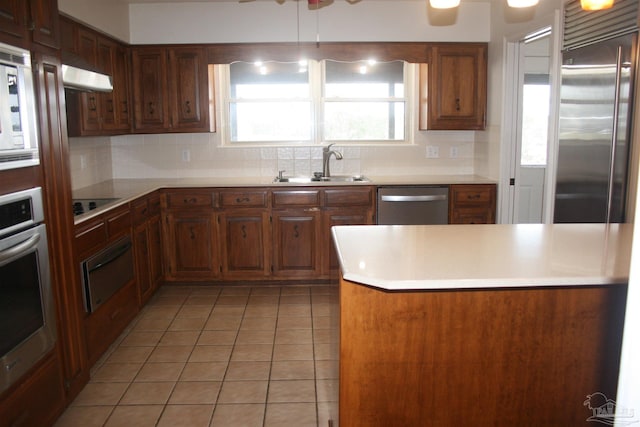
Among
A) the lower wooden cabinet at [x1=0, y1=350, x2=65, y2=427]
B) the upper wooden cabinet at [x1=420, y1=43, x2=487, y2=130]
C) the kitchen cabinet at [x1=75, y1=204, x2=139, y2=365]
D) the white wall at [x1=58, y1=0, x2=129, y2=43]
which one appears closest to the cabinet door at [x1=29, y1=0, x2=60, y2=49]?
the kitchen cabinet at [x1=75, y1=204, x2=139, y2=365]

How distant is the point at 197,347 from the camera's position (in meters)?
3.34

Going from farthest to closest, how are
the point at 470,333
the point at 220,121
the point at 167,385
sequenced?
the point at 220,121 → the point at 167,385 → the point at 470,333

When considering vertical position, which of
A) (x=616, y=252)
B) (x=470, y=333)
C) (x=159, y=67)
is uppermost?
(x=159, y=67)

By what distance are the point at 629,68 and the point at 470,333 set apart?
1.74 metres

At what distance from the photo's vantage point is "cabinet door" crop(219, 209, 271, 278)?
443 centimetres

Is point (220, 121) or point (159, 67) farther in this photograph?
point (220, 121)

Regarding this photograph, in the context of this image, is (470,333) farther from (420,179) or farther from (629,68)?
(420,179)

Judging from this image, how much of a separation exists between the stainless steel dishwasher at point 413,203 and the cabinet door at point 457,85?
0.66m

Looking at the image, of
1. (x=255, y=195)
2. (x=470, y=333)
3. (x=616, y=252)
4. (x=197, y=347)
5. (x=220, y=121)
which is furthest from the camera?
(x=220, y=121)

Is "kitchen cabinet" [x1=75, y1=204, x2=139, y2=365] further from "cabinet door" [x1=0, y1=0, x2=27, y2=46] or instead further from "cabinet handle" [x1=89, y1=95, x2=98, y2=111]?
"cabinet door" [x1=0, y1=0, x2=27, y2=46]

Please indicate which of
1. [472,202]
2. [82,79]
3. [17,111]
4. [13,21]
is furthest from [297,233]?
[13,21]

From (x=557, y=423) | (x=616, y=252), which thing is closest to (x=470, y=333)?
(x=557, y=423)

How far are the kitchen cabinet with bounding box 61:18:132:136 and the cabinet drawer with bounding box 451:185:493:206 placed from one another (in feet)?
9.42

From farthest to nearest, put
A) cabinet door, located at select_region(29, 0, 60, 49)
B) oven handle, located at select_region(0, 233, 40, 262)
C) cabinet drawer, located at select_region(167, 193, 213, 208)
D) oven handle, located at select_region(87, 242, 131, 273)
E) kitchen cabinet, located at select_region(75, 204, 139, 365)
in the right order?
cabinet drawer, located at select_region(167, 193, 213, 208), oven handle, located at select_region(87, 242, 131, 273), kitchen cabinet, located at select_region(75, 204, 139, 365), cabinet door, located at select_region(29, 0, 60, 49), oven handle, located at select_region(0, 233, 40, 262)
